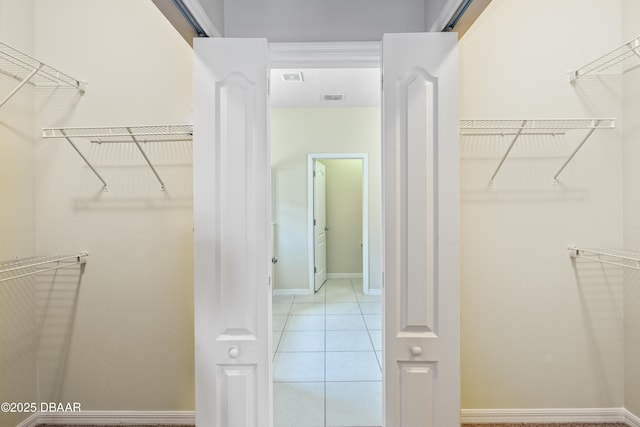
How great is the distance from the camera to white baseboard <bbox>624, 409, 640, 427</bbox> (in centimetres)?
188

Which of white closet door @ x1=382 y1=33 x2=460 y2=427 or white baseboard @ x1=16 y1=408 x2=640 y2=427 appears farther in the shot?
white baseboard @ x1=16 y1=408 x2=640 y2=427

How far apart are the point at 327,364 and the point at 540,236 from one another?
190 centimetres

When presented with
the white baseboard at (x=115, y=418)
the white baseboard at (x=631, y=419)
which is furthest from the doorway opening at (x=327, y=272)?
the white baseboard at (x=631, y=419)

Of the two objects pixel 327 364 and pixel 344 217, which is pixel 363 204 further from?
pixel 327 364

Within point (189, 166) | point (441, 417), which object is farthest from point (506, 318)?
point (189, 166)

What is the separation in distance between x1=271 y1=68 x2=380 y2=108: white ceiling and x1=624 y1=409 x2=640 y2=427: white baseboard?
10.5 feet

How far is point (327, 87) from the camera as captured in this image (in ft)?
12.0

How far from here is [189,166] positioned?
1.99 meters

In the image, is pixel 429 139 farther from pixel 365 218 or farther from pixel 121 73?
pixel 365 218

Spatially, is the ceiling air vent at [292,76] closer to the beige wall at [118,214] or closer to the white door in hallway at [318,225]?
the beige wall at [118,214]

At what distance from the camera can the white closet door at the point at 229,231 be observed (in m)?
1.45

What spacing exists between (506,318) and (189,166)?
220 centimetres

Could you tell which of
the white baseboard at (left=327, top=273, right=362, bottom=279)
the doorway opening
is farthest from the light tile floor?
the white baseboard at (left=327, top=273, right=362, bottom=279)

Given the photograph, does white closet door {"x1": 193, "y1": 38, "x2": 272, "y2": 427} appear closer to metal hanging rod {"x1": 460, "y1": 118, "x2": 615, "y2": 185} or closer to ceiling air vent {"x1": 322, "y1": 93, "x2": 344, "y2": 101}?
metal hanging rod {"x1": 460, "y1": 118, "x2": 615, "y2": 185}
